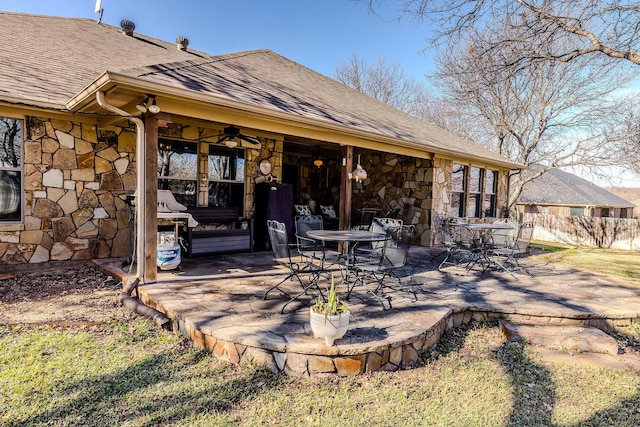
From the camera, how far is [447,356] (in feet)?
10.2

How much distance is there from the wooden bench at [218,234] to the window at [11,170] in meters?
2.30

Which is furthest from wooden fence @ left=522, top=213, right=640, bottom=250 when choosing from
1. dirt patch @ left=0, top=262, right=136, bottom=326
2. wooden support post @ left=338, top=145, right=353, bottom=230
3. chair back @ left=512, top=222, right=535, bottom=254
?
dirt patch @ left=0, top=262, right=136, bottom=326

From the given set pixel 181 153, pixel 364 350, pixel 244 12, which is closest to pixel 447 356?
pixel 364 350

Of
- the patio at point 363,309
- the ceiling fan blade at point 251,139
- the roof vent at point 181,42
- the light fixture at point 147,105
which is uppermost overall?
the roof vent at point 181,42

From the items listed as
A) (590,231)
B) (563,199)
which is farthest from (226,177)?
(563,199)

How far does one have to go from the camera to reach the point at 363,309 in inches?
138

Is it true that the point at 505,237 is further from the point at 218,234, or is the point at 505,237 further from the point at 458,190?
the point at 218,234

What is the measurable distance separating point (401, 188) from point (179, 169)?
534 centimetres

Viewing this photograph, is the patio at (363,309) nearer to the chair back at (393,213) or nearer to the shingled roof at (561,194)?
the chair back at (393,213)

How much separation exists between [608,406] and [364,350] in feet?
5.68

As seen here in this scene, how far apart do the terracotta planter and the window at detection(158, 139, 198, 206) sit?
4661 mm

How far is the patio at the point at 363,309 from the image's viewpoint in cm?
265

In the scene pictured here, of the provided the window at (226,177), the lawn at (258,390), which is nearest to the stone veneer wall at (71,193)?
the window at (226,177)

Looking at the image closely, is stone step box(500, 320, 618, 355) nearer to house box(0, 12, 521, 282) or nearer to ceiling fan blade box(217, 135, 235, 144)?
house box(0, 12, 521, 282)
